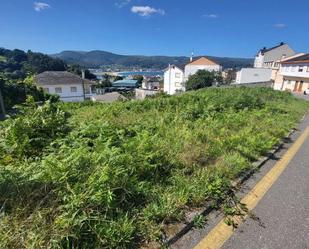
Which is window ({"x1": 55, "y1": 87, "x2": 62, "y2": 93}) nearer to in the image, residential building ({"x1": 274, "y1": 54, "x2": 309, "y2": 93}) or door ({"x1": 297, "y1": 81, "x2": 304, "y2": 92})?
residential building ({"x1": 274, "y1": 54, "x2": 309, "y2": 93})

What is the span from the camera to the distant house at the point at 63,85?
35.9 m

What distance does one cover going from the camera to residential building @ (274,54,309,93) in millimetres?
31041

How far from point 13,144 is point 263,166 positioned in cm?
473

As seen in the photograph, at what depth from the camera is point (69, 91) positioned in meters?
37.8

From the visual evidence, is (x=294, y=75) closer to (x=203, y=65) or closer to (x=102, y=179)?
(x=203, y=65)

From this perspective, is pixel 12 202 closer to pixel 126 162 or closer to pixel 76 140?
pixel 126 162

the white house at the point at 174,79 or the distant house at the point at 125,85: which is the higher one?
the white house at the point at 174,79

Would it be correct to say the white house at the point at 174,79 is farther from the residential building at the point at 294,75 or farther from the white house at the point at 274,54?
the white house at the point at 274,54

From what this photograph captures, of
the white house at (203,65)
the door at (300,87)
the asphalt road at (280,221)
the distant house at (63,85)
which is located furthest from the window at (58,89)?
the door at (300,87)

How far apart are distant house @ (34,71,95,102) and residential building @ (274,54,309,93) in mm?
36688

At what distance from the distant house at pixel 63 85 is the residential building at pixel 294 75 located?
36.7 m

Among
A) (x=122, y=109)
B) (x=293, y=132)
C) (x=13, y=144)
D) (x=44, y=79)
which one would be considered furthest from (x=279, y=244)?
(x=44, y=79)

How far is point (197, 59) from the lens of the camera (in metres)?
52.6

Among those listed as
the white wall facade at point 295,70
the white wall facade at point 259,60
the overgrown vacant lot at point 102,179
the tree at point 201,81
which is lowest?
the tree at point 201,81
